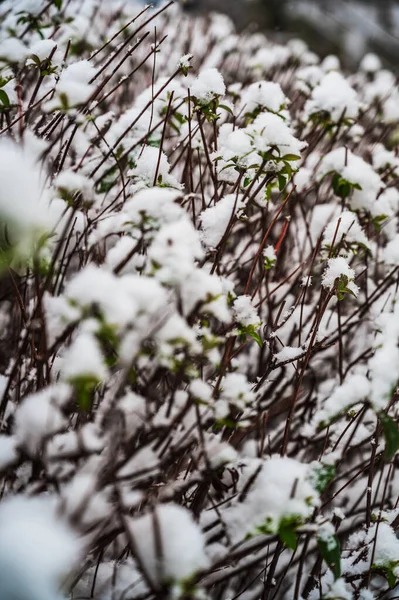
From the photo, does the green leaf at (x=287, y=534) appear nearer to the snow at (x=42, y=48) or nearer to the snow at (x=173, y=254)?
the snow at (x=173, y=254)

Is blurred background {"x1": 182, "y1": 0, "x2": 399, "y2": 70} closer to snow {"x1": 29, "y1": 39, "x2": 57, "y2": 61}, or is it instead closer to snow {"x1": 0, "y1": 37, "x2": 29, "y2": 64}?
snow {"x1": 0, "y1": 37, "x2": 29, "y2": 64}

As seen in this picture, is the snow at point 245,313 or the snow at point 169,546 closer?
the snow at point 169,546

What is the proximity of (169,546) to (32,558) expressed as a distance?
8.0 inches

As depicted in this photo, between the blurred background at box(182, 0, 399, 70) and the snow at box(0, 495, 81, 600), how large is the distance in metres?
7.41

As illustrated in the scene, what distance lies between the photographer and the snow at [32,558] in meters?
0.64

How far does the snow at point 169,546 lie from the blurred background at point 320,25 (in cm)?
730

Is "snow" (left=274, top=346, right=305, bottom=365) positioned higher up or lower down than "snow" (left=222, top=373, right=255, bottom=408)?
higher up

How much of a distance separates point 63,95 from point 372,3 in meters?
11.1

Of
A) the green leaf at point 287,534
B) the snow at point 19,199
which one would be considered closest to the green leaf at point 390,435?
the green leaf at point 287,534

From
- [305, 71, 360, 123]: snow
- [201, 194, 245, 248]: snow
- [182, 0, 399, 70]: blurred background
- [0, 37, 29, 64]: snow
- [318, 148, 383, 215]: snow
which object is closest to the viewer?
[201, 194, 245, 248]: snow

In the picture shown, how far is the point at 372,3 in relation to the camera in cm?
973

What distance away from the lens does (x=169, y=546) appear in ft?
2.42

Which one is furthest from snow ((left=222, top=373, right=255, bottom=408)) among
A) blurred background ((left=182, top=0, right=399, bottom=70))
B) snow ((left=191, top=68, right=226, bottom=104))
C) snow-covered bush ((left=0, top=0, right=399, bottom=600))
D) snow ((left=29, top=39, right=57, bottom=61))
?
blurred background ((left=182, top=0, right=399, bottom=70))

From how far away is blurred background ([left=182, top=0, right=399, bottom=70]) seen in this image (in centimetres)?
749
